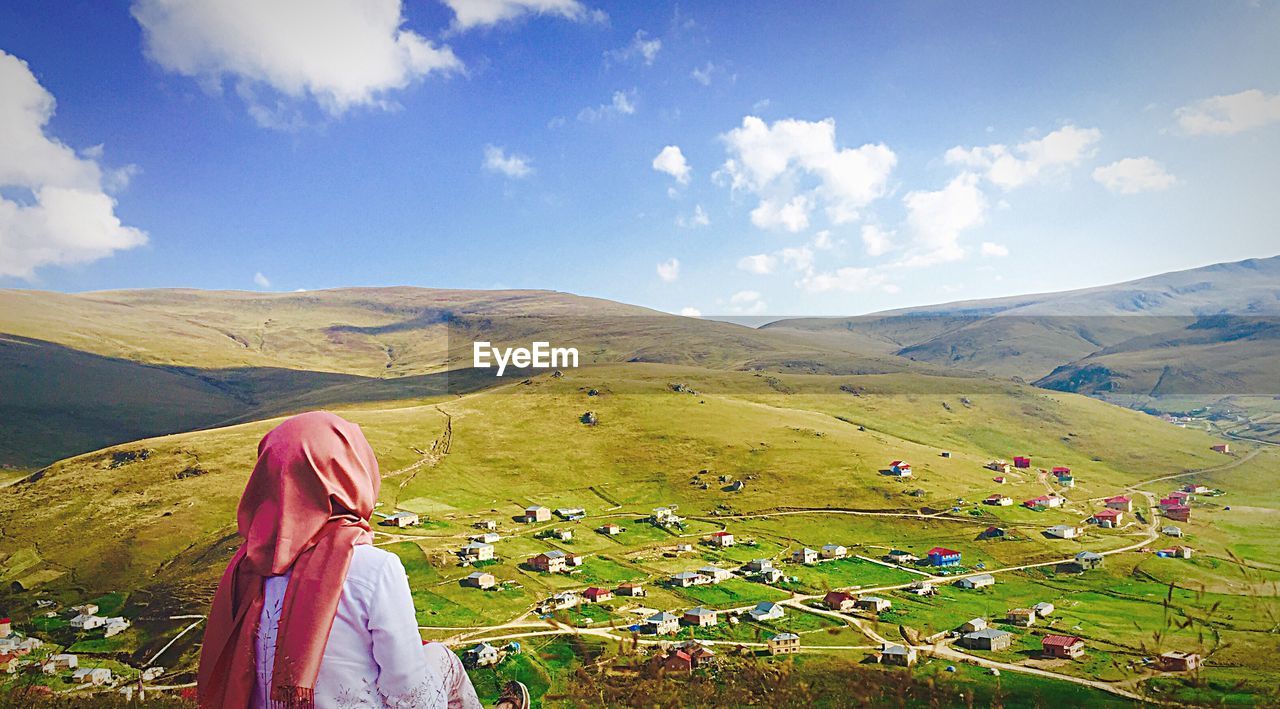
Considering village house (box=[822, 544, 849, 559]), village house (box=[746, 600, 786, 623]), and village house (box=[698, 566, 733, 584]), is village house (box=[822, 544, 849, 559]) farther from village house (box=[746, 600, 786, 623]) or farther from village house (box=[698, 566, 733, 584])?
village house (box=[746, 600, 786, 623])

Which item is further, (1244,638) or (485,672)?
(1244,638)

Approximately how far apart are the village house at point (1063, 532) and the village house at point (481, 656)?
56.9 metres

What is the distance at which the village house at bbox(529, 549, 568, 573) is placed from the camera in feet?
173

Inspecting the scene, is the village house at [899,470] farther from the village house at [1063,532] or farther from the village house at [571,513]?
the village house at [571,513]

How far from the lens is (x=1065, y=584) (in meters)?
51.8

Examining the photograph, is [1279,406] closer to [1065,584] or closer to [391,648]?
[1065,584]

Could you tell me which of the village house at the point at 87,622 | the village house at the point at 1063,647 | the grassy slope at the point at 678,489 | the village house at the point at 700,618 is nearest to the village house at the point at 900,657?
the village house at the point at 1063,647

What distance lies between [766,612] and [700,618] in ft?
15.5

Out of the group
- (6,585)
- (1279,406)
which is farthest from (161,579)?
(1279,406)

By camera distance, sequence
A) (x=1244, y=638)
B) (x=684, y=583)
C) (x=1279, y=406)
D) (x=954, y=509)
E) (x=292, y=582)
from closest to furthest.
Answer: (x=292, y=582) < (x=1244, y=638) < (x=684, y=583) < (x=954, y=509) < (x=1279, y=406)

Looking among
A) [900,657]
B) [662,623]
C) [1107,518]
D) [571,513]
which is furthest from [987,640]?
[1107,518]

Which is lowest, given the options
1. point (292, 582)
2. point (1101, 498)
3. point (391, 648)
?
point (1101, 498)

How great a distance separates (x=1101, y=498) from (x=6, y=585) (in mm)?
105892

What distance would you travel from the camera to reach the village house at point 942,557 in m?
57.6
